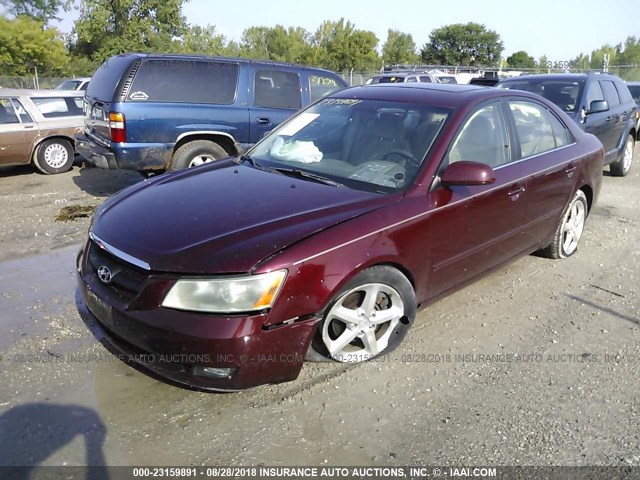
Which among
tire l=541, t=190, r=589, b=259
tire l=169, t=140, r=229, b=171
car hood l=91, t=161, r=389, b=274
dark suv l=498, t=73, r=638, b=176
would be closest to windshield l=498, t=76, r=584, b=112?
dark suv l=498, t=73, r=638, b=176

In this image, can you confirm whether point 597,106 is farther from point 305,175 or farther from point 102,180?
point 102,180

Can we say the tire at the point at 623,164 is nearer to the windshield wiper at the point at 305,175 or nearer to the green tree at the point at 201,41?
the windshield wiper at the point at 305,175

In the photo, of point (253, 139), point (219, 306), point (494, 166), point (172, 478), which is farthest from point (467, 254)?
point (253, 139)

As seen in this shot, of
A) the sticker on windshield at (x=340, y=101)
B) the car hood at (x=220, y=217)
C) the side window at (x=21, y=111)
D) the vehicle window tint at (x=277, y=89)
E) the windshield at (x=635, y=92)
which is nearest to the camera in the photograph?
the car hood at (x=220, y=217)

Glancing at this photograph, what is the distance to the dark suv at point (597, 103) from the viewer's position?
816 centimetres

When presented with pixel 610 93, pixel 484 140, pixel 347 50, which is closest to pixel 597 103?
pixel 610 93

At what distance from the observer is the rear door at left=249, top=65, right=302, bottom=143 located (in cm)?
787

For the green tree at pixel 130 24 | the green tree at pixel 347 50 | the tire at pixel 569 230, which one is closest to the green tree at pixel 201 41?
the green tree at pixel 130 24

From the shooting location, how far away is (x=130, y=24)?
3569 centimetres

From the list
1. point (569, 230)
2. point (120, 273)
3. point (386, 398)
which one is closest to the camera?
point (120, 273)

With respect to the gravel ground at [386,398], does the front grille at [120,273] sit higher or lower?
higher

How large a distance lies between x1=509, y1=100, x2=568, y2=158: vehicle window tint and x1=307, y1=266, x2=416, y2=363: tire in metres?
1.79

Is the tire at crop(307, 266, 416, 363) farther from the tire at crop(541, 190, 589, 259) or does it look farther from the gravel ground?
the tire at crop(541, 190, 589, 259)

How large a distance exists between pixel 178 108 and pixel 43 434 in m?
5.36
